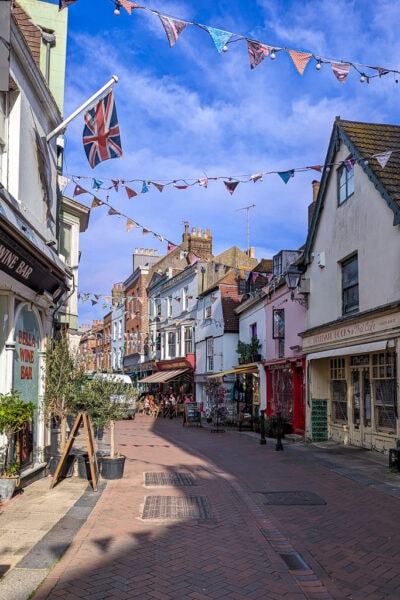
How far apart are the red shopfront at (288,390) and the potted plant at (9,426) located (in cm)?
1163

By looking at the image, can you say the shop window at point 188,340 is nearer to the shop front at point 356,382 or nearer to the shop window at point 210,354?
the shop window at point 210,354

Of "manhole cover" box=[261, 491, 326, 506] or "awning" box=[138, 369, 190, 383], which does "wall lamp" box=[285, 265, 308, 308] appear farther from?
"awning" box=[138, 369, 190, 383]

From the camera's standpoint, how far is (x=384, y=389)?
13.3m

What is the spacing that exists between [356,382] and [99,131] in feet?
31.2

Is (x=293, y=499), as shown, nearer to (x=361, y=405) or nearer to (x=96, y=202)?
(x=361, y=405)

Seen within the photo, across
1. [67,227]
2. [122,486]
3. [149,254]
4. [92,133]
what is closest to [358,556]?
[122,486]

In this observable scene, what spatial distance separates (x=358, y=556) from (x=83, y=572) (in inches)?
114

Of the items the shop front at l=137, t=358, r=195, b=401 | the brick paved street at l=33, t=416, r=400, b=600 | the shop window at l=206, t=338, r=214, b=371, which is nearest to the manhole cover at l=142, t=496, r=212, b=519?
the brick paved street at l=33, t=416, r=400, b=600

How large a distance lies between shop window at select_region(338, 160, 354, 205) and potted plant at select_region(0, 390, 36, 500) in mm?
10220

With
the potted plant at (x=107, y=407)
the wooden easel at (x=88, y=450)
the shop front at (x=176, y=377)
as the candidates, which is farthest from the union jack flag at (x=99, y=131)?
the shop front at (x=176, y=377)

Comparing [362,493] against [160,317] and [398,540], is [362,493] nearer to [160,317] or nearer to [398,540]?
[398,540]

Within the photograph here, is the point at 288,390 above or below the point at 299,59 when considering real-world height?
below

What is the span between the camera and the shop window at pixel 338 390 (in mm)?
15812

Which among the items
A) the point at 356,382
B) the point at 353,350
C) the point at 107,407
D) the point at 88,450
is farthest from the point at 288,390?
the point at 88,450
